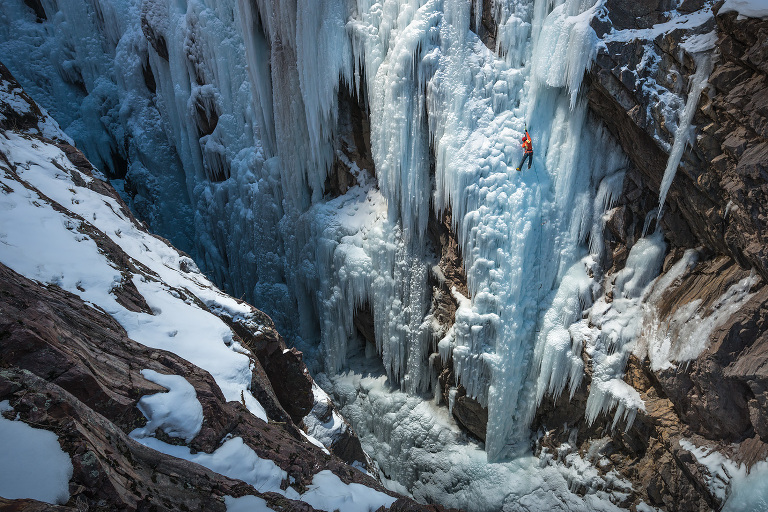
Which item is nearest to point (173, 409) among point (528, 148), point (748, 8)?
point (528, 148)

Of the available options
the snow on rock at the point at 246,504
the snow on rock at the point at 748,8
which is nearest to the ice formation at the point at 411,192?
the snow on rock at the point at 748,8

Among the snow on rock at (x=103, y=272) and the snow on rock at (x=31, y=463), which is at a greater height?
the snow on rock at (x=31, y=463)

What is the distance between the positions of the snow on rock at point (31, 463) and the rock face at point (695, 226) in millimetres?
6402

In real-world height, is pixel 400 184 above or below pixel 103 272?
below

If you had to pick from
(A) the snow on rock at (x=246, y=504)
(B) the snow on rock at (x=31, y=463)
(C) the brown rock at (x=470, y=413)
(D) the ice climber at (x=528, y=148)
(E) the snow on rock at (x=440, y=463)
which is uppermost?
(B) the snow on rock at (x=31, y=463)

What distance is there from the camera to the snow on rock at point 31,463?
7.15ft

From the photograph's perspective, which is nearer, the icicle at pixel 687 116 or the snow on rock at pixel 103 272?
the snow on rock at pixel 103 272

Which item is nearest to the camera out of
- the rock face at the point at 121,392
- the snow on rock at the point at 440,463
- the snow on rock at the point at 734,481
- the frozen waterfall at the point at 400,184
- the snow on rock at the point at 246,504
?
the rock face at the point at 121,392

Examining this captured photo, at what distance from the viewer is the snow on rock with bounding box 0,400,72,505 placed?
2.18m

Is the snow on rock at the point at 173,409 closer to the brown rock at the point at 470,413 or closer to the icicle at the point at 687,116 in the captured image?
the brown rock at the point at 470,413

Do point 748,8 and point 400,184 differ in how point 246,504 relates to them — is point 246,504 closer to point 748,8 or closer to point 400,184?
point 400,184

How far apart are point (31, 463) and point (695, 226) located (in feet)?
23.3

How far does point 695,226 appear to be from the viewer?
6441 mm

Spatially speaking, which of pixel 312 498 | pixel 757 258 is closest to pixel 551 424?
pixel 757 258
